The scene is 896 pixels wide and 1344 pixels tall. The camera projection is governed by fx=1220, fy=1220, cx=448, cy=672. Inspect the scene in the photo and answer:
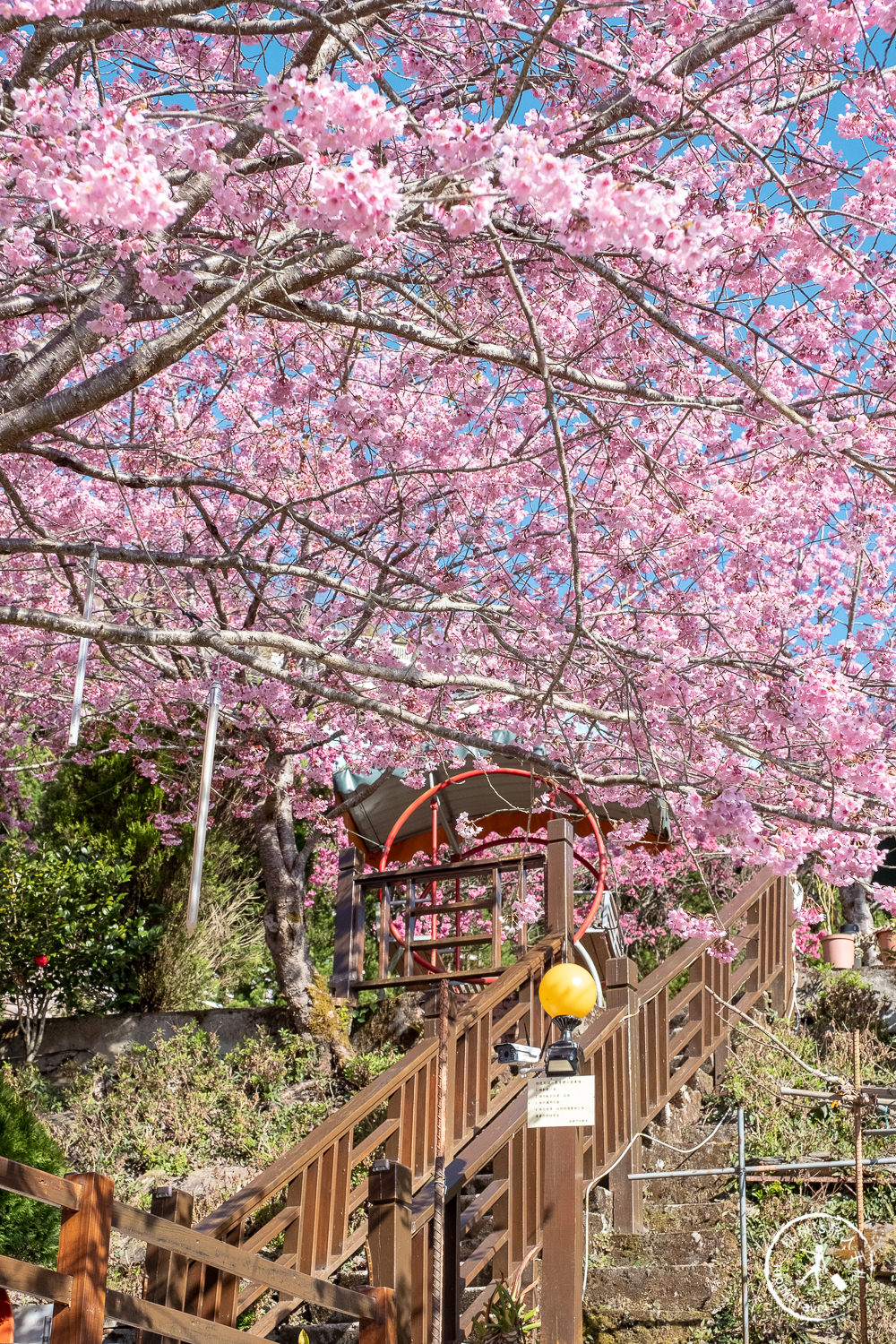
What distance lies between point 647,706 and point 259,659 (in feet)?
6.59

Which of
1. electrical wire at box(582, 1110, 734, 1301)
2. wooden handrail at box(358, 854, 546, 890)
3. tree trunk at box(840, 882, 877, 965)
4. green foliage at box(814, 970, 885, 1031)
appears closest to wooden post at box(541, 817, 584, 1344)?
electrical wire at box(582, 1110, 734, 1301)

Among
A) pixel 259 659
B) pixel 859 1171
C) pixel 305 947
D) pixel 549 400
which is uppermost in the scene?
pixel 549 400

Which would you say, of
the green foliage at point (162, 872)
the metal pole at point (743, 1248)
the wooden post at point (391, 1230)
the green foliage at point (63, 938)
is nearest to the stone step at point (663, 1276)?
the metal pole at point (743, 1248)

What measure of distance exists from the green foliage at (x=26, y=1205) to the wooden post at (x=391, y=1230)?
3351 millimetres

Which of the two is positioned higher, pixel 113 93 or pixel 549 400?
pixel 113 93

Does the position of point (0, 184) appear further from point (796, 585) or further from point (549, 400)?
point (796, 585)

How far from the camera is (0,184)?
14.2ft

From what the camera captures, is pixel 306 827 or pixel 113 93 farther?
pixel 306 827

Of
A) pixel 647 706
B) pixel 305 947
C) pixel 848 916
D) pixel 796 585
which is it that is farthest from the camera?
pixel 848 916

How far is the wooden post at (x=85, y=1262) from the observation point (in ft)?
11.3

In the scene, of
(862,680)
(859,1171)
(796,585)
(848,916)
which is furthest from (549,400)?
(848,916)

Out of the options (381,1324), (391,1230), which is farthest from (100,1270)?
(391,1230)

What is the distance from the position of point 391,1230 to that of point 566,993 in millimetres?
1137

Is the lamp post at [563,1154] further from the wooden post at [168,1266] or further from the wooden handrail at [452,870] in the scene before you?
the wooden handrail at [452,870]
